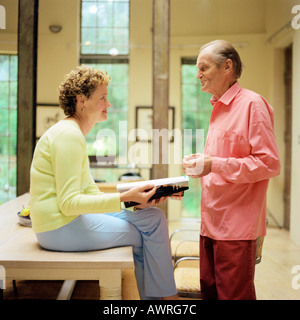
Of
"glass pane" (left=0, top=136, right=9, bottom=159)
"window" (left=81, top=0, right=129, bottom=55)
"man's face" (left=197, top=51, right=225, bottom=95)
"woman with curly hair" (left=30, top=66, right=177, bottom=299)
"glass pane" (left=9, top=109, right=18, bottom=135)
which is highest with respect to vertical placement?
"window" (left=81, top=0, right=129, bottom=55)

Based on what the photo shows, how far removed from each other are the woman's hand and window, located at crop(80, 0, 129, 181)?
5.19m

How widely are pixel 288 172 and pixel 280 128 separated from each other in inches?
26.9

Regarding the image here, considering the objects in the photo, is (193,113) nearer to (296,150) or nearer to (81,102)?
(296,150)

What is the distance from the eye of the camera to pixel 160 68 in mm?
2615

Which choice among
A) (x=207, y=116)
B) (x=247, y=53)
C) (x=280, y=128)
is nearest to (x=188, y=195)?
(x=207, y=116)

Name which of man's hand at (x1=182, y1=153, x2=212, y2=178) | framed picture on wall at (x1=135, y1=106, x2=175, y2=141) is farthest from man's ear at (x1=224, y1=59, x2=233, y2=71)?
framed picture on wall at (x1=135, y1=106, x2=175, y2=141)

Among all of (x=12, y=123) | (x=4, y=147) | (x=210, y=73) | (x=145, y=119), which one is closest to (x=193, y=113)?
(x=145, y=119)

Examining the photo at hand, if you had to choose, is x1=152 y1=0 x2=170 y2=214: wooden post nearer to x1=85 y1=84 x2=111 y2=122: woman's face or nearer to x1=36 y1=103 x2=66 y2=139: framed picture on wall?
x1=85 y1=84 x2=111 y2=122: woman's face

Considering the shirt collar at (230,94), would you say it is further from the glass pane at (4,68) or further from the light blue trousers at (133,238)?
the glass pane at (4,68)

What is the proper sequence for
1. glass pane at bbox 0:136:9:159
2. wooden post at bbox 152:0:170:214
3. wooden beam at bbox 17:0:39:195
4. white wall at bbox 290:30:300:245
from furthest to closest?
glass pane at bbox 0:136:9:159 < white wall at bbox 290:30:300:245 < wooden beam at bbox 17:0:39:195 < wooden post at bbox 152:0:170:214

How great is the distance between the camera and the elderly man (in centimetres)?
155

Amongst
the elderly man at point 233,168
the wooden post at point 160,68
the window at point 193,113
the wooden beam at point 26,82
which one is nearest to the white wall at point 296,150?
the window at point 193,113

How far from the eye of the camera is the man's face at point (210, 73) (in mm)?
1673

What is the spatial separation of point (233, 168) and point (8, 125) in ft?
19.7
